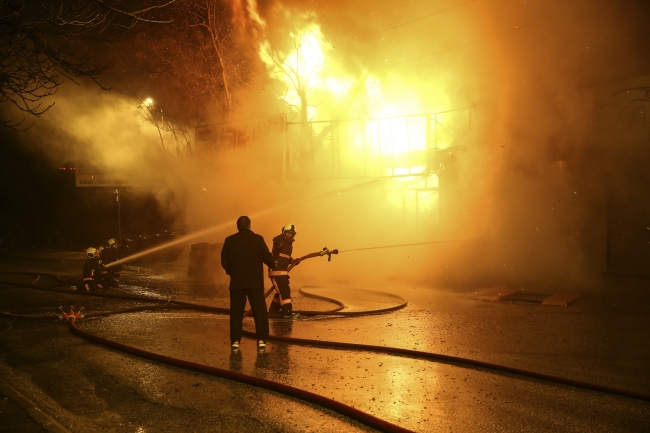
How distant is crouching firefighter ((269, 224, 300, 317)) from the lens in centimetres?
1021

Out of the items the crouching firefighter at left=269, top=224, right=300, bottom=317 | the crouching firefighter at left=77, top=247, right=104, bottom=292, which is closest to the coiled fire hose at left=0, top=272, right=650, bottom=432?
the crouching firefighter at left=269, top=224, right=300, bottom=317

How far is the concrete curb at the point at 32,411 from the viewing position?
4.75 meters

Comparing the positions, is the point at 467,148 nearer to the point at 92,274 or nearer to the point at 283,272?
the point at 283,272

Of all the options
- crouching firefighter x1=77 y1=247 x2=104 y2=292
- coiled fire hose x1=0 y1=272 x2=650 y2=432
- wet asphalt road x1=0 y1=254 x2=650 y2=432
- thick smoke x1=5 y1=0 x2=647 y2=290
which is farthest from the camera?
crouching firefighter x1=77 y1=247 x2=104 y2=292

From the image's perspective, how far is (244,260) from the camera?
7930 millimetres

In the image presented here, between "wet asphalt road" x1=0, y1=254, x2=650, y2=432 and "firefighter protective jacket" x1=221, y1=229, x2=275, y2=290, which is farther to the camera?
"firefighter protective jacket" x1=221, y1=229, x2=275, y2=290

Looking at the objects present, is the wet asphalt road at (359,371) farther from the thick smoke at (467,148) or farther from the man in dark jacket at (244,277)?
the thick smoke at (467,148)

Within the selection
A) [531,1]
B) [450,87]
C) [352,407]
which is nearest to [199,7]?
[450,87]

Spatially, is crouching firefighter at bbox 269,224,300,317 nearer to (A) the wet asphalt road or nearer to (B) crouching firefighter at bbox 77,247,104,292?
(A) the wet asphalt road

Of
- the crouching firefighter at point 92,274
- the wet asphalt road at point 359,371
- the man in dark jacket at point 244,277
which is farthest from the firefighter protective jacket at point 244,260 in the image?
the crouching firefighter at point 92,274

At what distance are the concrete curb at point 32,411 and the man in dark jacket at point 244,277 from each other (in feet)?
8.54

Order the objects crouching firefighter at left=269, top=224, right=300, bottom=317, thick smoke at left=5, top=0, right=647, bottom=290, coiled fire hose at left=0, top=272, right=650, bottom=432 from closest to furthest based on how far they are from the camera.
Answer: coiled fire hose at left=0, top=272, right=650, bottom=432 → crouching firefighter at left=269, top=224, right=300, bottom=317 → thick smoke at left=5, top=0, right=647, bottom=290

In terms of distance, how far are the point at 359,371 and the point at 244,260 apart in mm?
2251

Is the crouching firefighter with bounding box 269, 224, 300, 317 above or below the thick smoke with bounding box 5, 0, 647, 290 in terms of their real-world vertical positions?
below
